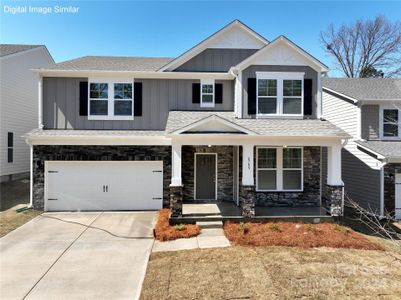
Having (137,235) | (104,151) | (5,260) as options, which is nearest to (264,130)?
(137,235)

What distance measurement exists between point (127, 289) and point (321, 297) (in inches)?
146

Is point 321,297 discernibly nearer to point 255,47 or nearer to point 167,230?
point 167,230

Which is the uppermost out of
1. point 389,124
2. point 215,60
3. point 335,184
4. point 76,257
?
point 215,60

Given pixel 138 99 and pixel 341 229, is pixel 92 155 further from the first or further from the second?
pixel 341 229

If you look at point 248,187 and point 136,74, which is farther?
point 136,74

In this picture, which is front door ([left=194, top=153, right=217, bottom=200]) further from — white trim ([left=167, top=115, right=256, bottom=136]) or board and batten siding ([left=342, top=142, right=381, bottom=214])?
board and batten siding ([left=342, top=142, right=381, bottom=214])

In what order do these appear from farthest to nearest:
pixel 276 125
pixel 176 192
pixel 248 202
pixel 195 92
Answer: pixel 195 92
pixel 276 125
pixel 248 202
pixel 176 192

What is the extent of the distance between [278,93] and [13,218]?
11.3 metres

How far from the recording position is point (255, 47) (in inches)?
537

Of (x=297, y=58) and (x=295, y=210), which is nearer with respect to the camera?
(x=295, y=210)

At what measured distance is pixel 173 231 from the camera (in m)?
8.99

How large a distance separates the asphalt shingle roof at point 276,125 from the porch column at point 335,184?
2.31ft

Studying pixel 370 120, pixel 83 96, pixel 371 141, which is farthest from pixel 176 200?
pixel 370 120

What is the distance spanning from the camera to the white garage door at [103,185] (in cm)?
1205
